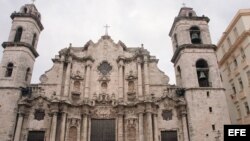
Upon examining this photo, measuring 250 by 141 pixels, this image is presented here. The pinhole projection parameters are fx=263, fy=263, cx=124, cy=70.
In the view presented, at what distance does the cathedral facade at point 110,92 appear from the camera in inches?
923

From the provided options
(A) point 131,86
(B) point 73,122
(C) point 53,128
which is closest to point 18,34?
(C) point 53,128

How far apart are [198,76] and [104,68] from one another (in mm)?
9646

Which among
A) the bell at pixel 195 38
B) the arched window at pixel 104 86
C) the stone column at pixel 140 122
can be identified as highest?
the bell at pixel 195 38

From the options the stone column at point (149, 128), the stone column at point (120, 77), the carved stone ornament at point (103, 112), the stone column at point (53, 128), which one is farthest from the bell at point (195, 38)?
the stone column at point (53, 128)

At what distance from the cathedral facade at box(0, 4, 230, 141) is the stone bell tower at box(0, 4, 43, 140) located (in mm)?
83

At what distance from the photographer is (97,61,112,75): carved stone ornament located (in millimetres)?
27319

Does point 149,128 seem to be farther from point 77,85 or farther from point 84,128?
point 77,85

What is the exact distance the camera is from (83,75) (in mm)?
26891

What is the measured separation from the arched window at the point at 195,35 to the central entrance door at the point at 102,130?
12.2 m

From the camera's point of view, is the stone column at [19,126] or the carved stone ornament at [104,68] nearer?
the stone column at [19,126]

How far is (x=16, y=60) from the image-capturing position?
25891 millimetres

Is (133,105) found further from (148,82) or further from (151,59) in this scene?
(151,59)

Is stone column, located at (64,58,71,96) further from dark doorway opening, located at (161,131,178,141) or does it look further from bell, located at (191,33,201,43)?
bell, located at (191,33,201,43)

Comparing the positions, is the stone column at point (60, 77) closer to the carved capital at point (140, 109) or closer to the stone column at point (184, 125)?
the carved capital at point (140, 109)
